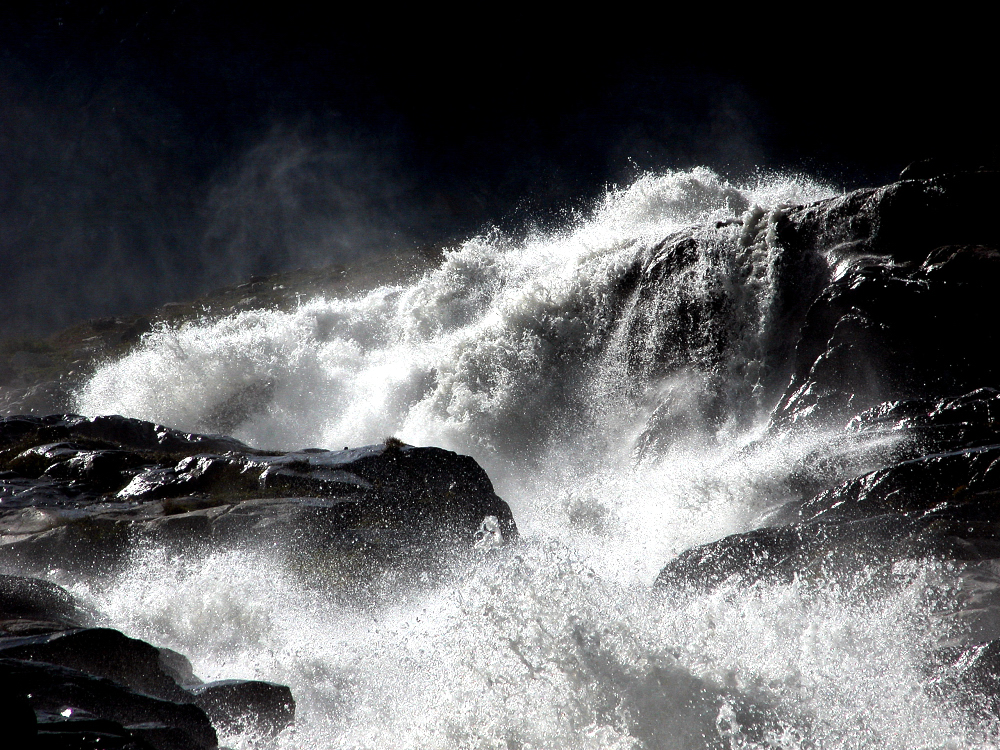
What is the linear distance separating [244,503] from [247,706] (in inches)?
148

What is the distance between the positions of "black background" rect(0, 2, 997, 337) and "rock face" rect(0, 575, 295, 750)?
123 feet

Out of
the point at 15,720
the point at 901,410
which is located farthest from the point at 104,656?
the point at 901,410

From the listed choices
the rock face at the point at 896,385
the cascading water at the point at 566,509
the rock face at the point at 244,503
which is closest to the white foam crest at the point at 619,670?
the cascading water at the point at 566,509

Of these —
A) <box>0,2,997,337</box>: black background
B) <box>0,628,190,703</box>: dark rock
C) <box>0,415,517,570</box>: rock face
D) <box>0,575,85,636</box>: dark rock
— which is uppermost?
<box>0,2,997,337</box>: black background

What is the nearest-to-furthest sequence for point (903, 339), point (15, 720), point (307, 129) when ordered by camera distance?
point (15, 720) < point (903, 339) < point (307, 129)

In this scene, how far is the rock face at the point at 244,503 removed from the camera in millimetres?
8203

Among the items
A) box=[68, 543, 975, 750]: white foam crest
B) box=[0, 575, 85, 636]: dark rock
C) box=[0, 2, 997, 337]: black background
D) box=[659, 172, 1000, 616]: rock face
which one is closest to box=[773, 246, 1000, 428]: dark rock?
box=[659, 172, 1000, 616]: rock face

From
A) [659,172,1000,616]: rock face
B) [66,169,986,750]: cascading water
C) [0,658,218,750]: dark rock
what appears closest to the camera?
[0,658,218,750]: dark rock

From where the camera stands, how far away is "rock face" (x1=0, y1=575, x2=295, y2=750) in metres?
3.40

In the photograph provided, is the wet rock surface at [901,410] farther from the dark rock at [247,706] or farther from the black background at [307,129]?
the black background at [307,129]

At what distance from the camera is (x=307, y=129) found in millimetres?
46906

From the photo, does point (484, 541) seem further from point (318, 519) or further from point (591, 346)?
point (591, 346)

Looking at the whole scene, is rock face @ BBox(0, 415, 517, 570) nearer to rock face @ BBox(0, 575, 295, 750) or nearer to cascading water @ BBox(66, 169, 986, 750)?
cascading water @ BBox(66, 169, 986, 750)

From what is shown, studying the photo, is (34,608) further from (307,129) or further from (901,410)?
(307,129)
